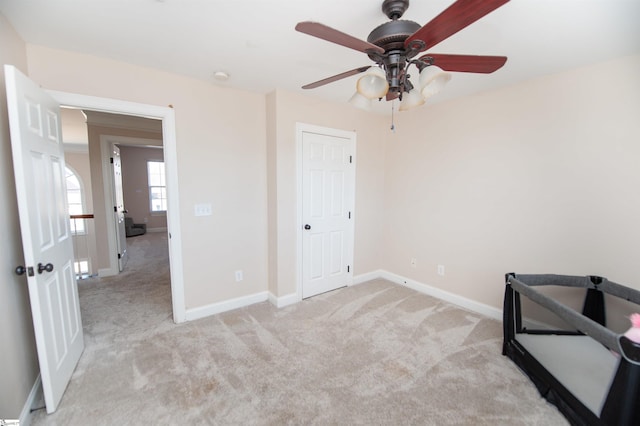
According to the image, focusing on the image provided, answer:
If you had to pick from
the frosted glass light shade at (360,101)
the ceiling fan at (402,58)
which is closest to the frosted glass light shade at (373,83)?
the ceiling fan at (402,58)

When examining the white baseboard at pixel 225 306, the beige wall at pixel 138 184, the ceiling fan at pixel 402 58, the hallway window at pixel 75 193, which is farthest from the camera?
the beige wall at pixel 138 184

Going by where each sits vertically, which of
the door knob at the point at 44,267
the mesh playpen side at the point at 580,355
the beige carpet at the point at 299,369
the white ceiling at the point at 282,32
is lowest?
the beige carpet at the point at 299,369

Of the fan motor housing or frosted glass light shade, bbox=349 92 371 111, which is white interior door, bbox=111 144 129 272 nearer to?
frosted glass light shade, bbox=349 92 371 111

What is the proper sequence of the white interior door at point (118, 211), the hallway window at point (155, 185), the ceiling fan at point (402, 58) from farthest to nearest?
the hallway window at point (155, 185)
the white interior door at point (118, 211)
the ceiling fan at point (402, 58)

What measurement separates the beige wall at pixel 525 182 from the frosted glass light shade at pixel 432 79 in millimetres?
1802

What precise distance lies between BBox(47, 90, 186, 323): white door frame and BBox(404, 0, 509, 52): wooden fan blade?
87.4 inches

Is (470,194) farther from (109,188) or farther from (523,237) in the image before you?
(109,188)

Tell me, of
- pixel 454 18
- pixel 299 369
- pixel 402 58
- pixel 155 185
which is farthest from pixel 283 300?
pixel 155 185

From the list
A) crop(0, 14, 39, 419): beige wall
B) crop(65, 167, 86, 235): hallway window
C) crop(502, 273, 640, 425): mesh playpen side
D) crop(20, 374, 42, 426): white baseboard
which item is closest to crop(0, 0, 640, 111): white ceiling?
crop(0, 14, 39, 419): beige wall

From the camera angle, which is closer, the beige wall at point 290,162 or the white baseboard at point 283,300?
the beige wall at point 290,162

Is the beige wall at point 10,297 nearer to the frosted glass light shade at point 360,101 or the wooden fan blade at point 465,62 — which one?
the frosted glass light shade at point 360,101

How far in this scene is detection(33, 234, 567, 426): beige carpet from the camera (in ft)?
5.52

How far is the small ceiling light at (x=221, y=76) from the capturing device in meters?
2.45

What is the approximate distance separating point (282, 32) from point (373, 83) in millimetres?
826
